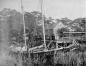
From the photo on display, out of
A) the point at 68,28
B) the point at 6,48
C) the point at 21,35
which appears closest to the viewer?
the point at 6,48

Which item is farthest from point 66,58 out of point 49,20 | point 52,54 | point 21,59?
point 49,20

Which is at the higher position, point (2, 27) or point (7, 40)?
point (2, 27)

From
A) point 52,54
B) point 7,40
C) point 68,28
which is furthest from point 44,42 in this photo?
point 68,28

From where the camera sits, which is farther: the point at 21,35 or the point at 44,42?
the point at 21,35

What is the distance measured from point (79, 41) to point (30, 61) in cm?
276

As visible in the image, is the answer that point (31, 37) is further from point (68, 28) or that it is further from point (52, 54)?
point (68, 28)

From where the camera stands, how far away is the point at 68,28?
11422 mm

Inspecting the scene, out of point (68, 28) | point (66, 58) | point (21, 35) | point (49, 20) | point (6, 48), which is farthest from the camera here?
point (49, 20)

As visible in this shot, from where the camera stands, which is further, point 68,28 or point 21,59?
point 68,28

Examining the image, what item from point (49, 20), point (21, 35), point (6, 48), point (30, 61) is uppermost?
point (49, 20)

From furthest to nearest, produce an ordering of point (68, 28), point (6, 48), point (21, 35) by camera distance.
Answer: point (68, 28), point (21, 35), point (6, 48)

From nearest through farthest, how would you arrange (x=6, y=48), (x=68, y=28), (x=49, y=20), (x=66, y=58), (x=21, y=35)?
(x=66, y=58)
(x=6, y=48)
(x=21, y=35)
(x=68, y=28)
(x=49, y=20)

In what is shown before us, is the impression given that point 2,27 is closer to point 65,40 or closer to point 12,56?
point 12,56

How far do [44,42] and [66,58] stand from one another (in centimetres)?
141
